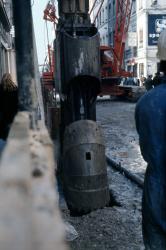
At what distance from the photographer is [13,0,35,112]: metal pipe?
248 centimetres

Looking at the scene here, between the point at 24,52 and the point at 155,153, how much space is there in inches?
37.9

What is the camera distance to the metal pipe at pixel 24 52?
2482 mm

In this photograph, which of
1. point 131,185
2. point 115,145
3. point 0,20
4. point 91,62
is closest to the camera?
point 91,62

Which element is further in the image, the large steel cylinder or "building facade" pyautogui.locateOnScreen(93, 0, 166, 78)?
"building facade" pyautogui.locateOnScreen(93, 0, 166, 78)

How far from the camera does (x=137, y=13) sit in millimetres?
38406

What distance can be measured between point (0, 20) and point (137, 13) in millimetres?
22755

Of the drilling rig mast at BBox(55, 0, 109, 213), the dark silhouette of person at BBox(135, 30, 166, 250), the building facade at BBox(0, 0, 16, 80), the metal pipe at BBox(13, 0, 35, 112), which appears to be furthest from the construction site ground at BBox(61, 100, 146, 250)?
the building facade at BBox(0, 0, 16, 80)

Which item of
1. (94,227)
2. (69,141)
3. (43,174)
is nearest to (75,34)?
(69,141)

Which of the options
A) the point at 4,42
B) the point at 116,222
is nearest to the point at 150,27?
the point at 4,42

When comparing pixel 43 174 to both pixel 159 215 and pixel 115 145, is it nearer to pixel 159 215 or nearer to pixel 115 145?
pixel 159 215

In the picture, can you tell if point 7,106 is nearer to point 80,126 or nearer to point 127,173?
point 80,126

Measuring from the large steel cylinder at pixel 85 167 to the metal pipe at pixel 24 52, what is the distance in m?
2.52

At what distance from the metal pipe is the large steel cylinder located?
2.52 m

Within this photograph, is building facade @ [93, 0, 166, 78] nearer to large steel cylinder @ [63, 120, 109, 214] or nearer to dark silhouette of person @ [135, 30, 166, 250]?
large steel cylinder @ [63, 120, 109, 214]
